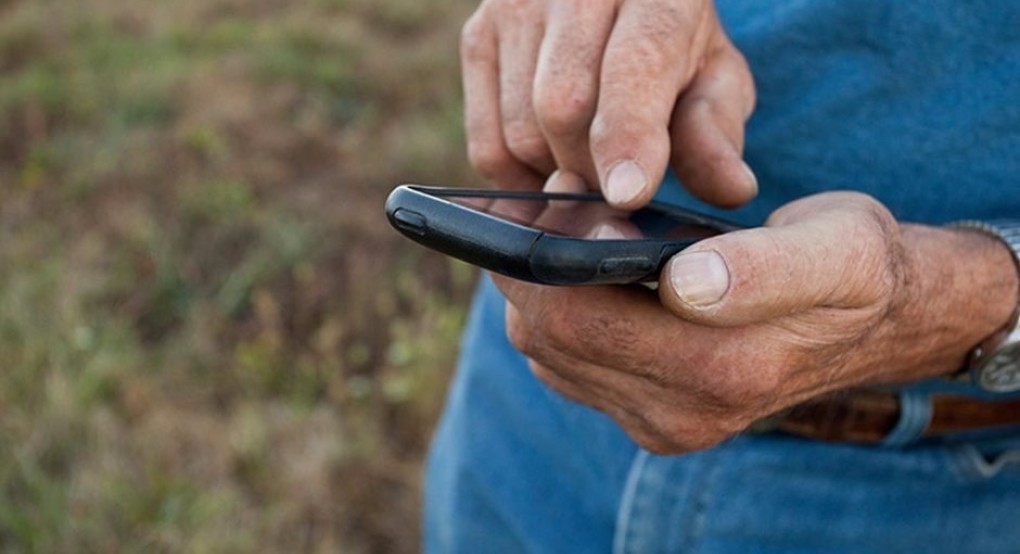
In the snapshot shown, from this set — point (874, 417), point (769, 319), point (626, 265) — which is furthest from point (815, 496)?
point (626, 265)

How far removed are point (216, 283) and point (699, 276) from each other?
2.59 metres

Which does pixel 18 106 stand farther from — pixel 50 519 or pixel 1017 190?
pixel 1017 190

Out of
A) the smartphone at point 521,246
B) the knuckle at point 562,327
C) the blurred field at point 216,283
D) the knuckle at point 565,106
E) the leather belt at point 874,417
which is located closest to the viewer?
the smartphone at point 521,246

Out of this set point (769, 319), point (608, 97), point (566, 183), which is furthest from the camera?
point (566, 183)

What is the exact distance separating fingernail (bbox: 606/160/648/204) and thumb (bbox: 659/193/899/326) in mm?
124

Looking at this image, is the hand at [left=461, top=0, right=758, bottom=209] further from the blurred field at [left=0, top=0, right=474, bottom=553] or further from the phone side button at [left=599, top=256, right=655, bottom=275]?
the blurred field at [left=0, top=0, right=474, bottom=553]

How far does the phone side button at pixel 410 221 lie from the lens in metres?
0.67

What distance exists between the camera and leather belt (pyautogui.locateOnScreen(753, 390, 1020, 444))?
0.99 metres

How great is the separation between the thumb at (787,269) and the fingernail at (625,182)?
0.12 metres

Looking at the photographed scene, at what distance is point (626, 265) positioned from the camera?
654mm

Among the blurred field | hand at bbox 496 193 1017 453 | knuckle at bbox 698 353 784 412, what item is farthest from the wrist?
the blurred field

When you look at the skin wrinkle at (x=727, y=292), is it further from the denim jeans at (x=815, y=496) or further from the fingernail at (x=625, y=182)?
the denim jeans at (x=815, y=496)

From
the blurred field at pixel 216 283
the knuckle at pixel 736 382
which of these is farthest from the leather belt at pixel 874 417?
the blurred field at pixel 216 283

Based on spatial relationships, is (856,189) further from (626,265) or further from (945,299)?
(626,265)
